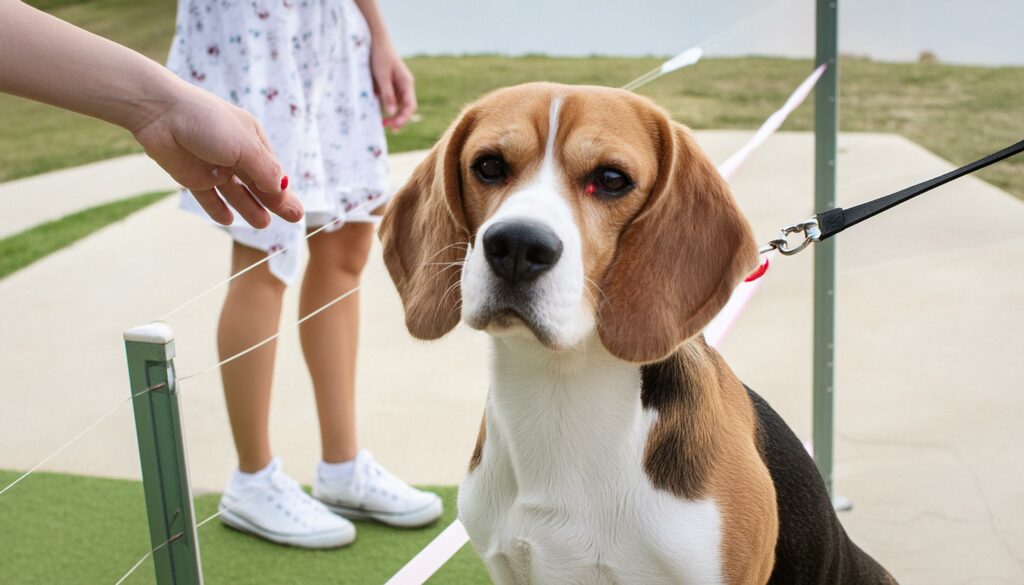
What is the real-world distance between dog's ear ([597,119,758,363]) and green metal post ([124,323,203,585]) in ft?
2.21

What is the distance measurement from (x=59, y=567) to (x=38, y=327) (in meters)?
2.93

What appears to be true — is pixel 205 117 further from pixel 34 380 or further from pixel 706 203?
pixel 34 380

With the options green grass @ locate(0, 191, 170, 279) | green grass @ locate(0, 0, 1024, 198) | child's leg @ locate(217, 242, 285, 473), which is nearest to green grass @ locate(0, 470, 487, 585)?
child's leg @ locate(217, 242, 285, 473)

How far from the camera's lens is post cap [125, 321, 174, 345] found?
1.64m

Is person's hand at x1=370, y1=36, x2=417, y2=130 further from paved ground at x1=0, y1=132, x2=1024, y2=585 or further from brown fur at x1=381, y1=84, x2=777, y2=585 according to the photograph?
brown fur at x1=381, y1=84, x2=777, y2=585

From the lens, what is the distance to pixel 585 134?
5.43ft

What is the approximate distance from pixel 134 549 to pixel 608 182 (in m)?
2.18

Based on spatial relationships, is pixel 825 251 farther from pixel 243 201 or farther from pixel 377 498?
pixel 243 201

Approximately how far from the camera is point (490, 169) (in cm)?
171

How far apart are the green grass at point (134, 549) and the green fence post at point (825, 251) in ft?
3.50

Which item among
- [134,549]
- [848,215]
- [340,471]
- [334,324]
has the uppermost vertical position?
[848,215]

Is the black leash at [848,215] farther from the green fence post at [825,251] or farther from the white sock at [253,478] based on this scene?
the white sock at [253,478]

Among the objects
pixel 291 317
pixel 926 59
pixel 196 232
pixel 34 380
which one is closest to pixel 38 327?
pixel 34 380

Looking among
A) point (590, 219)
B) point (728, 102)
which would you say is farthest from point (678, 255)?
point (728, 102)
